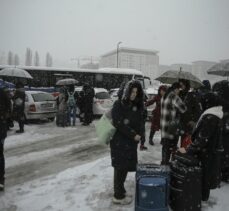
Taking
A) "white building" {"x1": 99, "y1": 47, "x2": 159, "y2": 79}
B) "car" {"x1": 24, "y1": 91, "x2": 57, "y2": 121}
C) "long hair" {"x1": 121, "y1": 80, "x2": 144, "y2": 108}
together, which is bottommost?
"car" {"x1": 24, "y1": 91, "x2": 57, "y2": 121}

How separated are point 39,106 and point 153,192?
11.5 m

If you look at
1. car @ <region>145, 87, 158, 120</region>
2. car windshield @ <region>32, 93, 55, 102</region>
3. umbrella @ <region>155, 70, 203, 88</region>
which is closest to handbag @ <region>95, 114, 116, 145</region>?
umbrella @ <region>155, 70, 203, 88</region>

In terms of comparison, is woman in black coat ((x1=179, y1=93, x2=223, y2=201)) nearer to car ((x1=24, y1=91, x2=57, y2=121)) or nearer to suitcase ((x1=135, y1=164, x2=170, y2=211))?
suitcase ((x1=135, y1=164, x2=170, y2=211))

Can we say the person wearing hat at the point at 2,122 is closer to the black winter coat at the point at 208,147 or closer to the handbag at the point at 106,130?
the handbag at the point at 106,130

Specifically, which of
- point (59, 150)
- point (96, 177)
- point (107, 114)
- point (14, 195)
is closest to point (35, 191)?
point (14, 195)

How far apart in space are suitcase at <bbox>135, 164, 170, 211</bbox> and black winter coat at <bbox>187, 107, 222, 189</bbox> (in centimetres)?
59

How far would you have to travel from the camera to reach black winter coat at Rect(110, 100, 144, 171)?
5504 millimetres

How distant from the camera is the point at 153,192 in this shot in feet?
17.0

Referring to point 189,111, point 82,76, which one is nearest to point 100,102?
point 189,111

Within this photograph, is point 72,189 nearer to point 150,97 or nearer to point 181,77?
point 181,77

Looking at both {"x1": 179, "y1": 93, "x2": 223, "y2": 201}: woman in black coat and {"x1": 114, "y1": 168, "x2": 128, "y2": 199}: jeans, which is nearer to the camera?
{"x1": 179, "y1": 93, "x2": 223, "y2": 201}: woman in black coat

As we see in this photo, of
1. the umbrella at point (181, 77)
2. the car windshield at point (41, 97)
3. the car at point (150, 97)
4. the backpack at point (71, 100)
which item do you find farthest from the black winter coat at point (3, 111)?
the car at point (150, 97)

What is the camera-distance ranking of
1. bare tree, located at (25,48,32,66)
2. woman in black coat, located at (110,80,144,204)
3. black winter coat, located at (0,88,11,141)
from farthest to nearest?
bare tree, located at (25,48,32,66), black winter coat, located at (0,88,11,141), woman in black coat, located at (110,80,144,204)

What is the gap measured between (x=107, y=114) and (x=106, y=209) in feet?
4.73
